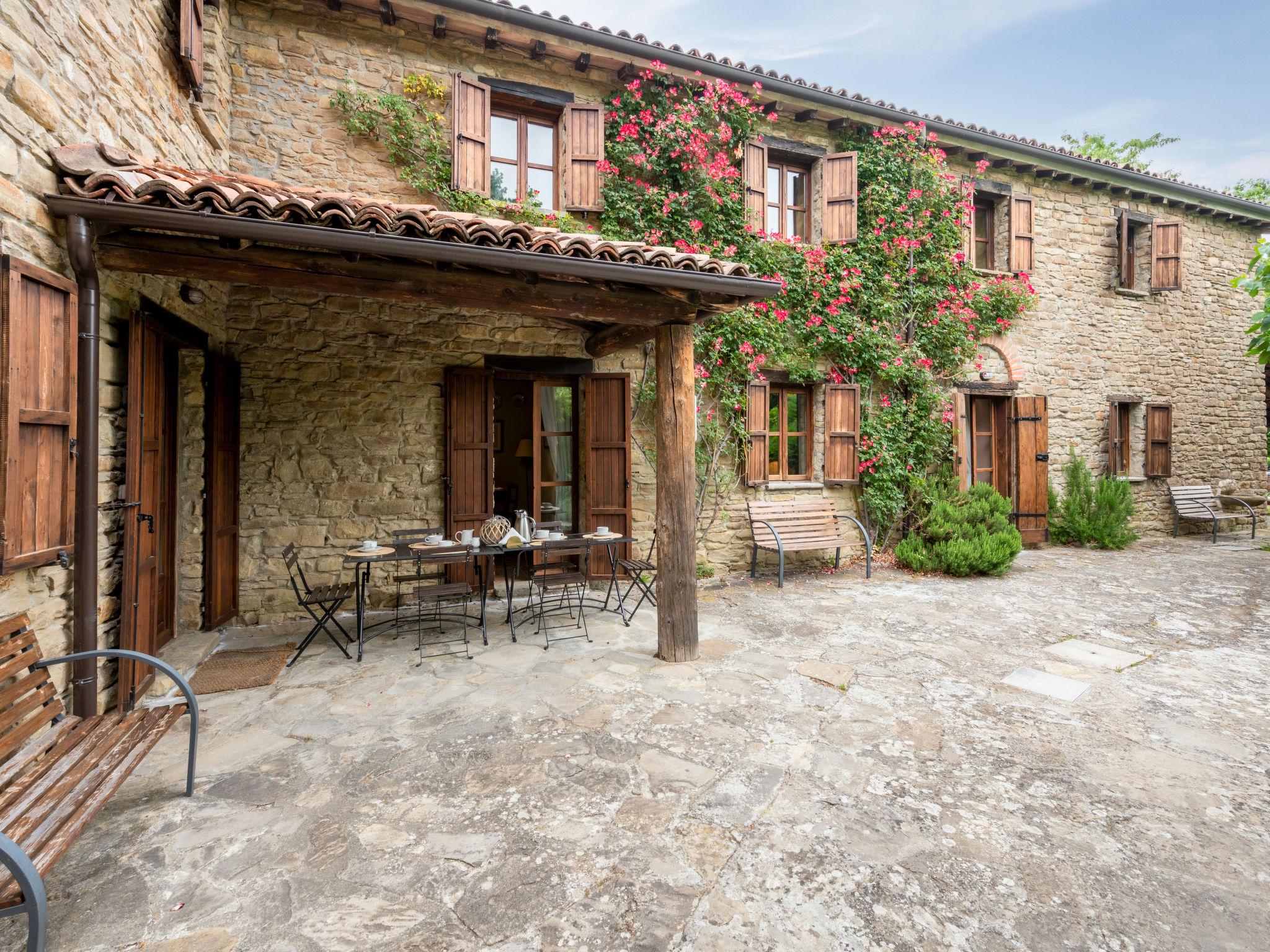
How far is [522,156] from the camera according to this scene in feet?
20.0

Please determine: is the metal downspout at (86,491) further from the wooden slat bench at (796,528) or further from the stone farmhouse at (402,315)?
the wooden slat bench at (796,528)

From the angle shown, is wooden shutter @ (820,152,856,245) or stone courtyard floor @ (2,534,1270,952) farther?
wooden shutter @ (820,152,856,245)

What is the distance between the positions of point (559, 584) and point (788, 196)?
5857mm

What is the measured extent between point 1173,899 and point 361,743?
10.5 feet

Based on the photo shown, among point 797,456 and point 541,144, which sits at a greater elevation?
point 541,144

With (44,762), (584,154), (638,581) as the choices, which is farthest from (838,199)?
(44,762)

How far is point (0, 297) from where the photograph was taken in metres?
2.13

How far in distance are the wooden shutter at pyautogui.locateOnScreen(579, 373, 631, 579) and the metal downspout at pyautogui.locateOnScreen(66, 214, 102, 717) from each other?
12.7 ft

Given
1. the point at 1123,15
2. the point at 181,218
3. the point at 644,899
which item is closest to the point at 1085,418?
the point at 644,899

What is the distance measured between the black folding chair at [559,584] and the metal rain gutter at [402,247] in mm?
2192

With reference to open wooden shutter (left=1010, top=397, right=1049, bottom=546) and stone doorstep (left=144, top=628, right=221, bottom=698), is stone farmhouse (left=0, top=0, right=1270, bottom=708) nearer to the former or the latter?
open wooden shutter (left=1010, top=397, right=1049, bottom=546)

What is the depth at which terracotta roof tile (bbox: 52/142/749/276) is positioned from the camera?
252 centimetres

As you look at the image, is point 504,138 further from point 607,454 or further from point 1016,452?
point 1016,452

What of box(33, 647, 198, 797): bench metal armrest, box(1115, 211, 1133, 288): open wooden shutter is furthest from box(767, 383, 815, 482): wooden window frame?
box(1115, 211, 1133, 288): open wooden shutter
